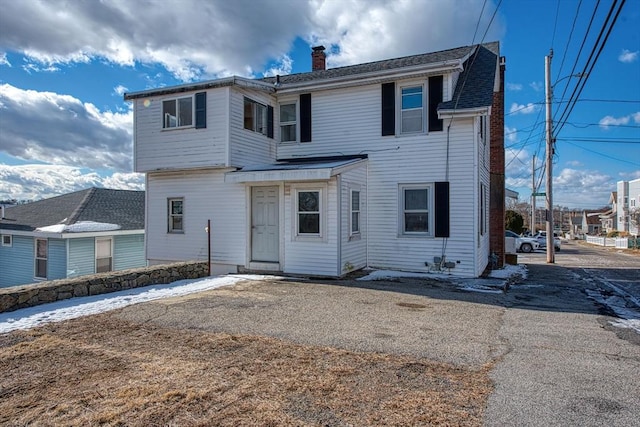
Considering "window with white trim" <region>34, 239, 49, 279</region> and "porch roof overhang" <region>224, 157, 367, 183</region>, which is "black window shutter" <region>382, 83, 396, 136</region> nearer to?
"porch roof overhang" <region>224, 157, 367, 183</region>

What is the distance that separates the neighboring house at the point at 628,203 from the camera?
52.4 m

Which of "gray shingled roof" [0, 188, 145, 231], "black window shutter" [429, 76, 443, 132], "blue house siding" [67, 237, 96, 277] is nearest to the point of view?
"black window shutter" [429, 76, 443, 132]

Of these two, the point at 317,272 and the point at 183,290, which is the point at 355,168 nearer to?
the point at 317,272

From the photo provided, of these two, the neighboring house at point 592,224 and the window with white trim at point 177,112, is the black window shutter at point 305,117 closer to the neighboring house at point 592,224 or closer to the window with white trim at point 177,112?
the window with white trim at point 177,112

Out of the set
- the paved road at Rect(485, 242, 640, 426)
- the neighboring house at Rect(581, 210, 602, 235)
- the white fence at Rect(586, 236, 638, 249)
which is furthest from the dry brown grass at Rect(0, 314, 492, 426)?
the neighboring house at Rect(581, 210, 602, 235)

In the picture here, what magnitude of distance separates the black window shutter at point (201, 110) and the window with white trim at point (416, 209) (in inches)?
237

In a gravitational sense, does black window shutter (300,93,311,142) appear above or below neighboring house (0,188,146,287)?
above

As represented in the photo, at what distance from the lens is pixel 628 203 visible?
5541 centimetres

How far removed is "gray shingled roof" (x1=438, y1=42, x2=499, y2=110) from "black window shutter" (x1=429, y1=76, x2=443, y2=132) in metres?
0.35

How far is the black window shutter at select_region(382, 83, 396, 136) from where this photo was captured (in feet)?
38.8

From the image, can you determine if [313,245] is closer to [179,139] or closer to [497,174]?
[179,139]

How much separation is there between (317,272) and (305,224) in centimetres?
133

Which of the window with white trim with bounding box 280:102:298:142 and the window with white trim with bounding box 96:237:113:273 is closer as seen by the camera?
the window with white trim with bounding box 280:102:298:142

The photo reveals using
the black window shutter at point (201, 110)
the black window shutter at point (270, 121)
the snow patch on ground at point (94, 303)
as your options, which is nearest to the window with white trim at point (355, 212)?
the snow patch on ground at point (94, 303)
